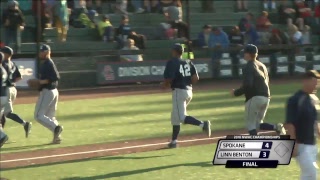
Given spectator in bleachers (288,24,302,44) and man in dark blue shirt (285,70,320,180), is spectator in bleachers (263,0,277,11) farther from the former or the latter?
man in dark blue shirt (285,70,320,180)

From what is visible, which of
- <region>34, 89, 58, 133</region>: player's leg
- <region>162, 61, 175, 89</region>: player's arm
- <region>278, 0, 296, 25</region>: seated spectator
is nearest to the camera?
<region>162, 61, 175, 89</region>: player's arm

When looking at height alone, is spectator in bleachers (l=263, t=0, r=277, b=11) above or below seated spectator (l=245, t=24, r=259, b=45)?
above

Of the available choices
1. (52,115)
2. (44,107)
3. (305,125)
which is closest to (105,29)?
(52,115)

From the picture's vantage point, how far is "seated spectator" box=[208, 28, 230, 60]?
3278cm

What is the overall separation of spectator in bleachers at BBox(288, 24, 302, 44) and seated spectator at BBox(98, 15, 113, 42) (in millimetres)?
7950

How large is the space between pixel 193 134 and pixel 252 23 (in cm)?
1819

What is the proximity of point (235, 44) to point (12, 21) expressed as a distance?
371 inches

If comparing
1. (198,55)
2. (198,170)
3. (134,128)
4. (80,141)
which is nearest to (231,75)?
(198,55)

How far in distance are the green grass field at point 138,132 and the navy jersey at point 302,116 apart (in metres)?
3.26

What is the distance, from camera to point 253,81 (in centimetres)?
1512

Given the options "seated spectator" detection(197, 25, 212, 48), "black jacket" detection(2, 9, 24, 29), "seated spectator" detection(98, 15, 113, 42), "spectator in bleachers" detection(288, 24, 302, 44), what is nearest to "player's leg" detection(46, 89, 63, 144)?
"black jacket" detection(2, 9, 24, 29)

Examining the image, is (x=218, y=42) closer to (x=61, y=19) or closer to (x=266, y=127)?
(x=61, y=19)

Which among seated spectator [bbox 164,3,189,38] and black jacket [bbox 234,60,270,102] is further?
seated spectator [bbox 164,3,189,38]

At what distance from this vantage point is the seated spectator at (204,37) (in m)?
33.3
